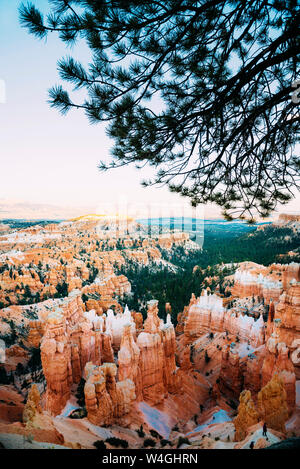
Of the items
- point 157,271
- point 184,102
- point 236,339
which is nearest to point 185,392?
point 236,339

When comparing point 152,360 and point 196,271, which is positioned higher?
point 152,360

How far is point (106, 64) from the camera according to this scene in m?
2.90

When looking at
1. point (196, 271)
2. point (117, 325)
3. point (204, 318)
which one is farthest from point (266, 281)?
point (196, 271)

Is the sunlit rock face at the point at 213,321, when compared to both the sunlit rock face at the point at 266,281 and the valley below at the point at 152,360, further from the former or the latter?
the sunlit rock face at the point at 266,281

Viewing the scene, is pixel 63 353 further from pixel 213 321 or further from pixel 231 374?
pixel 213 321

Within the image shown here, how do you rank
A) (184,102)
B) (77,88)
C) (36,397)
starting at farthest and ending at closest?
(36,397)
(184,102)
(77,88)

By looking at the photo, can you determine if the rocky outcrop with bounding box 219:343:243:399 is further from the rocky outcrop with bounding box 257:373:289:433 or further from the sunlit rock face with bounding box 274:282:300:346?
the rocky outcrop with bounding box 257:373:289:433

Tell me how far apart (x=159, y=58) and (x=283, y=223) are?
3597 cm

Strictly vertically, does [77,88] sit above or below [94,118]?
above

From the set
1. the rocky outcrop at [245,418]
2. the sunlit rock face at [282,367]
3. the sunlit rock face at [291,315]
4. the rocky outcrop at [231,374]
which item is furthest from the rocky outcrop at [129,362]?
the sunlit rock face at [291,315]

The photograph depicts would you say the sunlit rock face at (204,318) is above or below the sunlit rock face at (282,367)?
below

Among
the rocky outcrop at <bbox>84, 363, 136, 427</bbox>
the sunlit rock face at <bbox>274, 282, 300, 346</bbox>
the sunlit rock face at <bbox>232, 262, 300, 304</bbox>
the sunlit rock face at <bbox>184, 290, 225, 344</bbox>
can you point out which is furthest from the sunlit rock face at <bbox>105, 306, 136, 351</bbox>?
the sunlit rock face at <bbox>232, 262, 300, 304</bbox>
